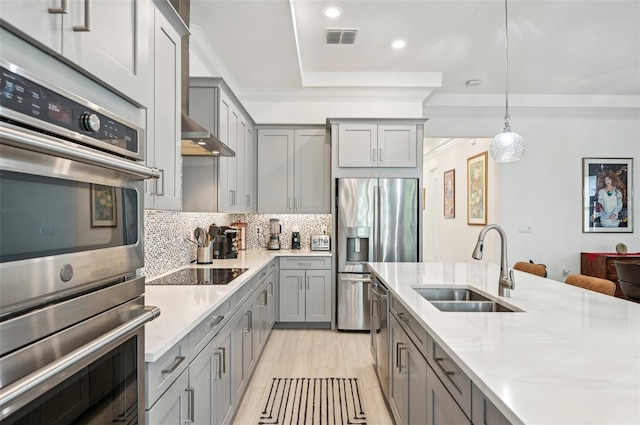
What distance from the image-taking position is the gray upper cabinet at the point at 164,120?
65.8 inches

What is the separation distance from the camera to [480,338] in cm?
129

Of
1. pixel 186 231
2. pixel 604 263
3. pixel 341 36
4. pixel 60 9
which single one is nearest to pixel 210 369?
pixel 60 9

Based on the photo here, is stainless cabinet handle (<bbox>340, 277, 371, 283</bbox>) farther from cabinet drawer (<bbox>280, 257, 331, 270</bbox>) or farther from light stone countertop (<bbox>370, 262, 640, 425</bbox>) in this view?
light stone countertop (<bbox>370, 262, 640, 425</bbox>)

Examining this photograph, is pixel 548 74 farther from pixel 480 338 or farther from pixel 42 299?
pixel 42 299

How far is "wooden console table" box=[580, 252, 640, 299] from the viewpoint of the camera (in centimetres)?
491

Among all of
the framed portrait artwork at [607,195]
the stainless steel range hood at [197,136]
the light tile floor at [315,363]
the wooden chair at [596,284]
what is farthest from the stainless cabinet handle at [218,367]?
the framed portrait artwork at [607,195]

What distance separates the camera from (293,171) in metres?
4.77

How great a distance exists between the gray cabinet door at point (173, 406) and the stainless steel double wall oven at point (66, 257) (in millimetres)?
212

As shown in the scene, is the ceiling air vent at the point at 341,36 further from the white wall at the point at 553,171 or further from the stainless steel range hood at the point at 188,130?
the white wall at the point at 553,171

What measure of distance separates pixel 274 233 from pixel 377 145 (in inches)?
67.0

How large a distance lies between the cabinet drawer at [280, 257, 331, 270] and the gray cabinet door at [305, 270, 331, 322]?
87 millimetres

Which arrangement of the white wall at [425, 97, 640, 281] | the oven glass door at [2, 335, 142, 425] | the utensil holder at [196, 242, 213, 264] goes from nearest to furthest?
1. the oven glass door at [2, 335, 142, 425]
2. the utensil holder at [196, 242, 213, 264]
3. the white wall at [425, 97, 640, 281]

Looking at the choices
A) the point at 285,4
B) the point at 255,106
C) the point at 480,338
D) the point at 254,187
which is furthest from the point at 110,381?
the point at 255,106

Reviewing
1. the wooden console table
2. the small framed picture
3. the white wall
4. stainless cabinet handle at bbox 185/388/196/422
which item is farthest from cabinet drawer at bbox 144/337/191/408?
the wooden console table
